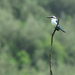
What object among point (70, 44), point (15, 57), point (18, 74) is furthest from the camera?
point (70, 44)

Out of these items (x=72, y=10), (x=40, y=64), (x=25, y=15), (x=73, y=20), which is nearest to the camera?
(x=40, y=64)

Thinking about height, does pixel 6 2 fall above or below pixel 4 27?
above

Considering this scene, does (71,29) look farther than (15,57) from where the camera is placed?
Yes

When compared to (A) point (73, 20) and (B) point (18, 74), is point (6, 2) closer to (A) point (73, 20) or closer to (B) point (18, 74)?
(A) point (73, 20)

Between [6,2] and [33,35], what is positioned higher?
[6,2]

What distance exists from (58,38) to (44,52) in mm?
8555

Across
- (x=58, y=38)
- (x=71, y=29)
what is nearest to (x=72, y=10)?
(x=71, y=29)

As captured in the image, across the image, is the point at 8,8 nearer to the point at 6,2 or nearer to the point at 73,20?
the point at 6,2

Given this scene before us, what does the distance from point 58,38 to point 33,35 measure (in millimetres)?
8202

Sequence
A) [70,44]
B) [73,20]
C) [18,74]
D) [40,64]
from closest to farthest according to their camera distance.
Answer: [18,74], [40,64], [70,44], [73,20]

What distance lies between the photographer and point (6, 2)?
83500 mm

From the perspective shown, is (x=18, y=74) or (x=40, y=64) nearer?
(x=18, y=74)

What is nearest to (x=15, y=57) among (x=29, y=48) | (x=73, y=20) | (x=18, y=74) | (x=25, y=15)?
(x=29, y=48)

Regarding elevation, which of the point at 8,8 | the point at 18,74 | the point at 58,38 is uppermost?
the point at 8,8
